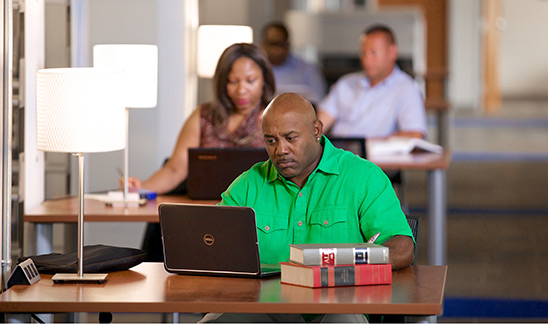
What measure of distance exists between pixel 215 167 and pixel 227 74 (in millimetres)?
575

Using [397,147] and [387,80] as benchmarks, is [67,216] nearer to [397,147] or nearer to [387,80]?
[397,147]

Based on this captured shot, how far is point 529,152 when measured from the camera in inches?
477

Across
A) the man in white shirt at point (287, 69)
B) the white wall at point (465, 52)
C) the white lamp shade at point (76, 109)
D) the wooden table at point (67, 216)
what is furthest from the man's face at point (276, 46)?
the white wall at point (465, 52)

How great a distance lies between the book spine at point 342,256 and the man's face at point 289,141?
1.42ft

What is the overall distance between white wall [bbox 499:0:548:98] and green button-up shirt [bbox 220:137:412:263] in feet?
50.2

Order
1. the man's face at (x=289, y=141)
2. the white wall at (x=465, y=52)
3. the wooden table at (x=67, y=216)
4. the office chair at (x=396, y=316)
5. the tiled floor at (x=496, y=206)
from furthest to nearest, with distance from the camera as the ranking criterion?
the white wall at (x=465, y=52)
the tiled floor at (x=496, y=206)
the wooden table at (x=67, y=216)
the office chair at (x=396, y=316)
the man's face at (x=289, y=141)

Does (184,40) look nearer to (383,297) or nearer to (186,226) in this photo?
(186,226)

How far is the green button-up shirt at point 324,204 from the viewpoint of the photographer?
9.72 feet

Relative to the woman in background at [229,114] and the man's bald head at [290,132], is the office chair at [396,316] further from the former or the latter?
the woman in background at [229,114]

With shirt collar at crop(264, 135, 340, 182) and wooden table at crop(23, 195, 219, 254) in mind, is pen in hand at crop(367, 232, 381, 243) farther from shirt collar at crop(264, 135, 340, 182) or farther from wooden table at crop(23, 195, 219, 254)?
wooden table at crop(23, 195, 219, 254)

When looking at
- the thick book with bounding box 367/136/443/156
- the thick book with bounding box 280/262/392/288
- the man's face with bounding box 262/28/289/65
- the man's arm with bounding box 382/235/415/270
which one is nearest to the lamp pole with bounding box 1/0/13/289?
the thick book with bounding box 280/262/392/288

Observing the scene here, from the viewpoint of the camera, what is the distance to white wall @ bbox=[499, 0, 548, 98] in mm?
18109

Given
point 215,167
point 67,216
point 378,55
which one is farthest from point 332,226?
point 378,55

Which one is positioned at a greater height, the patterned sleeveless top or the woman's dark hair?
the woman's dark hair
